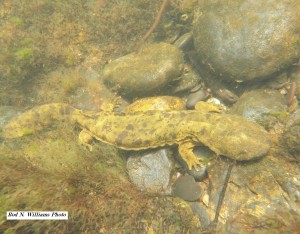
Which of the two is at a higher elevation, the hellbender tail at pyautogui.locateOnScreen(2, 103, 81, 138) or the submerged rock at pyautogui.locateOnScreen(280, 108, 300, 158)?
the submerged rock at pyautogui.locateOnScreen(280, 108, 300, 158)

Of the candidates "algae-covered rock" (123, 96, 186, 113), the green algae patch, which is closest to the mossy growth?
"algae-covered rock" (123, 96, 186, 113)

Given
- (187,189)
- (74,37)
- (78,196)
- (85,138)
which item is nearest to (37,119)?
(85,138)

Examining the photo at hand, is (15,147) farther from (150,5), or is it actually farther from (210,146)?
(150,5)

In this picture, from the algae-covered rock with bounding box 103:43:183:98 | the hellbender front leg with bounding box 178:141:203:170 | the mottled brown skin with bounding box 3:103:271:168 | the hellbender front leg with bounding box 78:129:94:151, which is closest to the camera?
the mottled brown skin with bounding box 3:103:271:168

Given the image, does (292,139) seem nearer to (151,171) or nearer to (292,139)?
(292,139)

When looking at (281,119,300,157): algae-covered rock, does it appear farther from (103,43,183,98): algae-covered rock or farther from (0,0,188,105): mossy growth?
(0,0,188,105): mossy growth

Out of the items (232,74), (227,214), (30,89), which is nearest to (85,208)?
(227,214)
